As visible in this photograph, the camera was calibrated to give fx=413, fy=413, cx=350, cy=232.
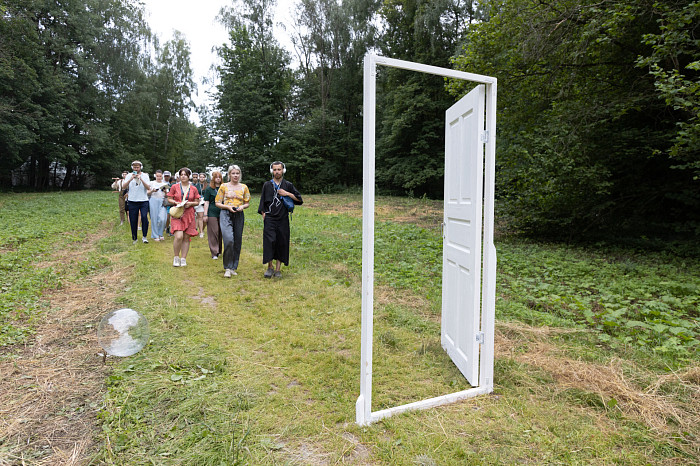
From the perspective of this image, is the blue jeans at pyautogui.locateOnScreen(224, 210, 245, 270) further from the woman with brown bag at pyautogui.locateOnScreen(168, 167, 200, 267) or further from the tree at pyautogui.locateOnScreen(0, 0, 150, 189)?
the tree at pyautogui.locateOnScreen(0, 0, 150, 189)

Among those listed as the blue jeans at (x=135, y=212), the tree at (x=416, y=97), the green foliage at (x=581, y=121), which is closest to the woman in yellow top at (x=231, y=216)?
the blue jeans at (x=135, y=212)

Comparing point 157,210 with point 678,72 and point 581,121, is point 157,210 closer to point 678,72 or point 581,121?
point 581,121

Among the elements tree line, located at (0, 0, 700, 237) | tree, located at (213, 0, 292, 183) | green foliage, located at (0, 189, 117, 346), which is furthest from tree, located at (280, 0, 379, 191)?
green foliage, located at (0, 189, 117, 346)

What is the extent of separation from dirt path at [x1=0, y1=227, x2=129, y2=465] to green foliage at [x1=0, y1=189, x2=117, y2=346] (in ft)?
0.70

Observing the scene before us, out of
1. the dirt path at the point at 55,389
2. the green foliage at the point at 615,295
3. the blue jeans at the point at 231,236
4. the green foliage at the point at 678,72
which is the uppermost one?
the green foliage at the point at 678,72

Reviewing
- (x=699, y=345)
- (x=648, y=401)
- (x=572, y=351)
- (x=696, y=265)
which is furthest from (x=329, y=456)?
(x=696, y=265)

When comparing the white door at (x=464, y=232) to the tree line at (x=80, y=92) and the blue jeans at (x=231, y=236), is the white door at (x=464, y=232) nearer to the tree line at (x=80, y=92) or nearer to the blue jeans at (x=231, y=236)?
the blue jeans at (x=231, y=236)

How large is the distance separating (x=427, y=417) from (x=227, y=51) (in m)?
38.8

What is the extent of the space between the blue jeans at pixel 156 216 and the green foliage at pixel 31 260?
1.72m

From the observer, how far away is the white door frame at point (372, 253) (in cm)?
263

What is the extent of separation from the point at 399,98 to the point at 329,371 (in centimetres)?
2664

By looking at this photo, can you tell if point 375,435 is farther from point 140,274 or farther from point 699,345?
point 140,274

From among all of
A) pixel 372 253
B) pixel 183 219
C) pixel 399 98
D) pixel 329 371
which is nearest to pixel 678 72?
pixel 372 253

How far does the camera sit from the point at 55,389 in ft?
10.4
